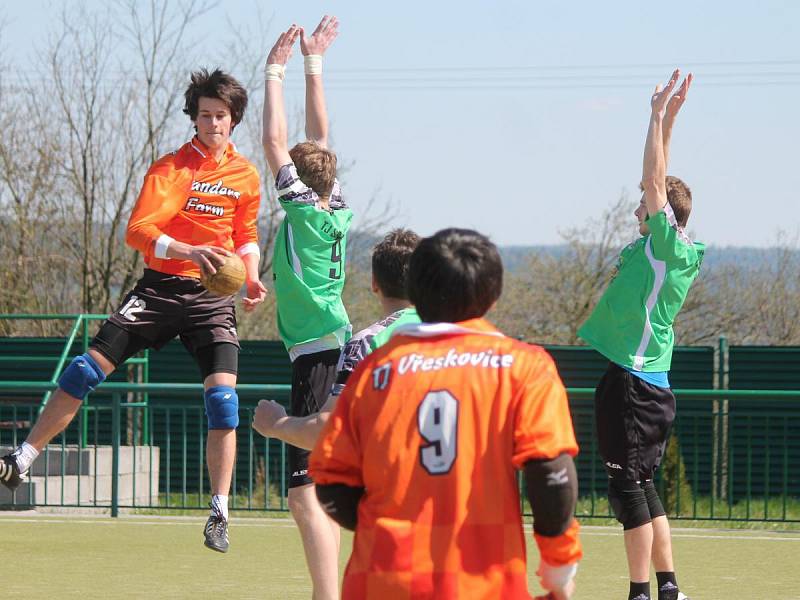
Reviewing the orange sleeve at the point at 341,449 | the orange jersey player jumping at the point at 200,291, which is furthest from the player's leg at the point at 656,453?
the orange sleeve at the point at 341,449

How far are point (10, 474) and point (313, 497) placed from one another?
173cm

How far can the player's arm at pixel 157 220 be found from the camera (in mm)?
6695

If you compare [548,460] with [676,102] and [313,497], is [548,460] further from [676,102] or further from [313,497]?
[676,102]

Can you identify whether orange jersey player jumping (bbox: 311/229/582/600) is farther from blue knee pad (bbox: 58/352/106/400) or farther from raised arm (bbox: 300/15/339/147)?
blue knee pad (bbox: 58/352/106/400)

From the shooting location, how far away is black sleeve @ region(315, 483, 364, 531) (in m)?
3.66

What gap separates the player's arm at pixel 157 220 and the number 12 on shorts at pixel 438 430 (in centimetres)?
325

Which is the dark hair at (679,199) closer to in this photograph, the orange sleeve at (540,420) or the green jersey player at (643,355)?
the green jersey player at (643,355)

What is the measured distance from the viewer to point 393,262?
4.62 m

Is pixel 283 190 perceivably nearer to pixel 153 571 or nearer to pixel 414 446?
pixel 414 446

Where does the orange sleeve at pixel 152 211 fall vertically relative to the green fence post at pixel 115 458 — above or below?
above

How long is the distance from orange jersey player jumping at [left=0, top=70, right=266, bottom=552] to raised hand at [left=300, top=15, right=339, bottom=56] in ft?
1.32

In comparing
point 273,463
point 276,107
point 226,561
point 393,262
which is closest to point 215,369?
point 276,107

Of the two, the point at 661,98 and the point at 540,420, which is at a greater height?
the point at 661,98

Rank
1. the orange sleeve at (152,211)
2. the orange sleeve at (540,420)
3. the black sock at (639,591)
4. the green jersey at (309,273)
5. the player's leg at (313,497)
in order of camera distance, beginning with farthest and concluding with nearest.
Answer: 1. the orange sleeve at (152,211)
2. the black sock at (639,591)
3. the green jersey at (309,273)
4. the player's leg at (313,497)
5. the orange sleeve at (540,420)
